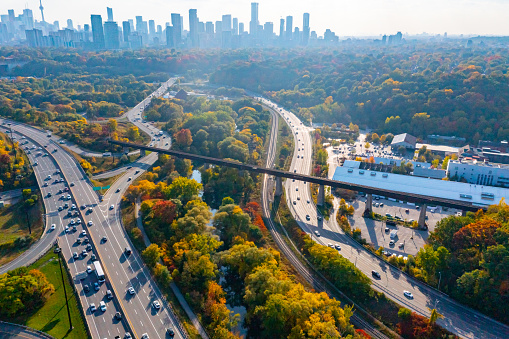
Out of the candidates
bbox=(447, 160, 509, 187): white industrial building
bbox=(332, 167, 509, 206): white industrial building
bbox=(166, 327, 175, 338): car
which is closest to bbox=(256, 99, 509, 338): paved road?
bbox=(332, 167, 509, 206): white industrial building

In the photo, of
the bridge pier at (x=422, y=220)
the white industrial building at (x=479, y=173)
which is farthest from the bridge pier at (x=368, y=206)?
the white industrial building at (x=479, y=173)

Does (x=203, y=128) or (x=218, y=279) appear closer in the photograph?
(x=218, y=279)

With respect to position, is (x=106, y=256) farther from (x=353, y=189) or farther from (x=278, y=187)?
(x=353, y=189)

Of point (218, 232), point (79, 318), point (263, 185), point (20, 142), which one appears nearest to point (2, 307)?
point (79, 318)

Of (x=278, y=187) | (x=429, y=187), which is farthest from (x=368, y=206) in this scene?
(x=278, y=187)

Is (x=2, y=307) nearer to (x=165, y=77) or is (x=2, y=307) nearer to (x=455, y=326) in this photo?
(x=455, y=326)

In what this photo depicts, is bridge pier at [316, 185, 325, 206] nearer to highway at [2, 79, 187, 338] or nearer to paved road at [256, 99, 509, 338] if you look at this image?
paved road at [256, 99, 509, 338]

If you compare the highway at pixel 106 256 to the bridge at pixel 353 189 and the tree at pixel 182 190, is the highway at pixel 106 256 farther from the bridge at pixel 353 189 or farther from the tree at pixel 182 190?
the bridge at pixel 353 189
